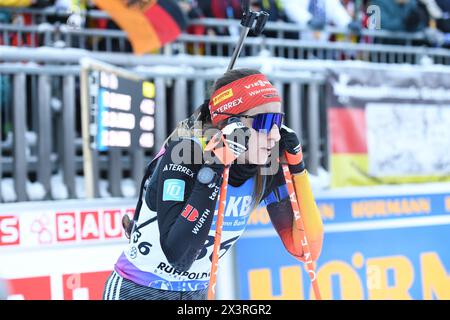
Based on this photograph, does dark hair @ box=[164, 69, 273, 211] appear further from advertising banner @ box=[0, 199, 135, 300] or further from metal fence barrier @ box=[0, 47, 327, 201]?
metal fence barrier @ box=[0, 47, 327, 201]

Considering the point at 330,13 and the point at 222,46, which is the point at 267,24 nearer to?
the point at 222,46

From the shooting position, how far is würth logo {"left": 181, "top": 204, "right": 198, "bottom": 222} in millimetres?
2680

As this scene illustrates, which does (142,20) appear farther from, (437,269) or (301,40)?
(437,269)

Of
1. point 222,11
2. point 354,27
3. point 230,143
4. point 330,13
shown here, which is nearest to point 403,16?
point 354,27

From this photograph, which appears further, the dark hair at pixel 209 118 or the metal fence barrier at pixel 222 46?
the metal fence barrier at pixel 222 46

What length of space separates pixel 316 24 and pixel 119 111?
130 inches

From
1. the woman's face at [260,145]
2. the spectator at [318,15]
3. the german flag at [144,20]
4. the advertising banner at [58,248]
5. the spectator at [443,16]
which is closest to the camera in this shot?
the woman's face at [260,145]

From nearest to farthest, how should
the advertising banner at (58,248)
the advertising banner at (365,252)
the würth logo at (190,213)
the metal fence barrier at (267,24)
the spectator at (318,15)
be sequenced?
the würth logo at (190,213) < the advertising banner at (58,248) < the advertising banner at (365,252) < the metal fence barrier at (267,24) < the spectator at (318,15)

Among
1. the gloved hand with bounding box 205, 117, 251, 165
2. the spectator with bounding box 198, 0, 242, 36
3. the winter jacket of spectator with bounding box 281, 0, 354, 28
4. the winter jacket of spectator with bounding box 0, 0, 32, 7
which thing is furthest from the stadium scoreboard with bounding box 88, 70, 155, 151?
the gloved hand with bounding box 205, 117, 251, 165

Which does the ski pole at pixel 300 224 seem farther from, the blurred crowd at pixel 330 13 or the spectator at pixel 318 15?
the spectator at pixel 318 15

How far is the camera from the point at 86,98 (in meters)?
6.01

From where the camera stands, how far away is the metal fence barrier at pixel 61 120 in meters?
6.41

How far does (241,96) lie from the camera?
2934 mm

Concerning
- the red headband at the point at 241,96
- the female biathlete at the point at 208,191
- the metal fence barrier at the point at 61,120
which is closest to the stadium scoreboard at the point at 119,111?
the metal fence barrier at the point at 61,120
